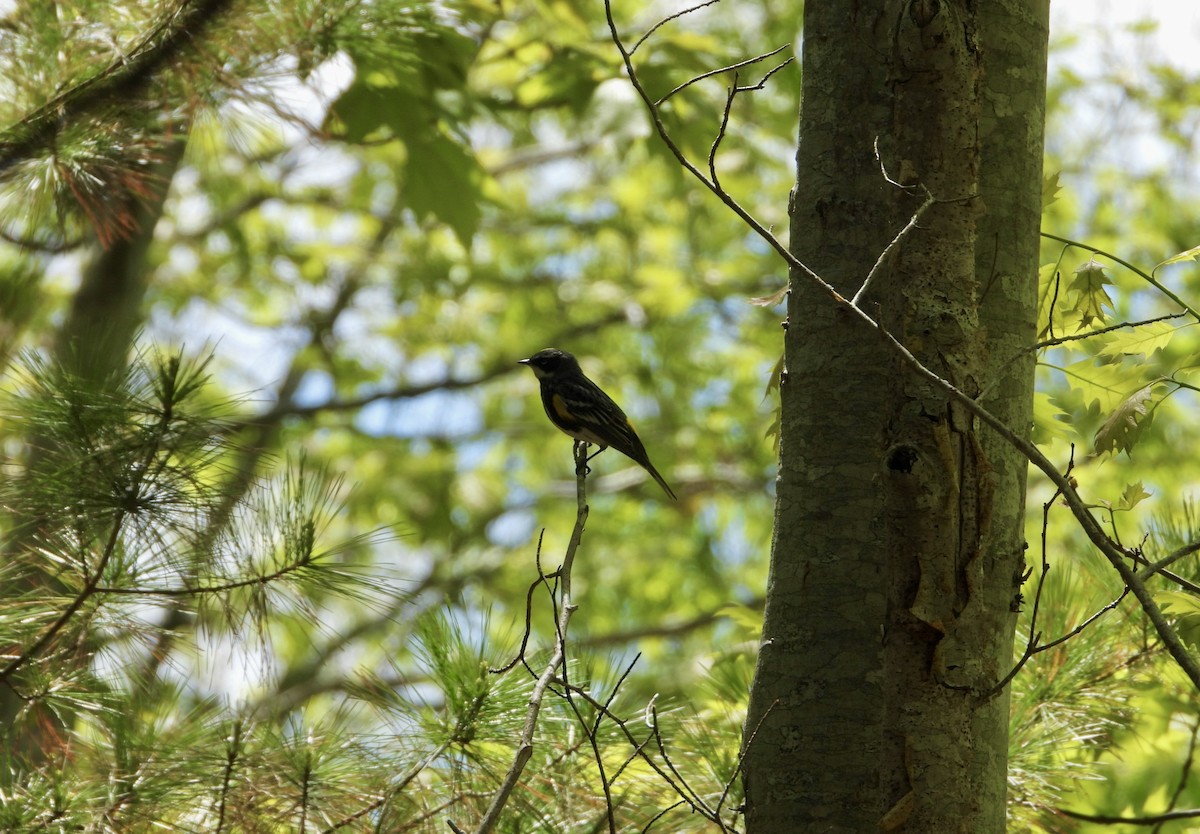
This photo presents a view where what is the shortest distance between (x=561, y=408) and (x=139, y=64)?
7.18ft

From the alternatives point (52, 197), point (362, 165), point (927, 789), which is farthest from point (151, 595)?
point (362, 165)

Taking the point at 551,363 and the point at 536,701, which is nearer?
the point at 536,701

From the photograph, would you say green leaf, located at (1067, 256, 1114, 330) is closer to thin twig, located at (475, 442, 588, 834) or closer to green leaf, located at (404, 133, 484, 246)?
thin twig, located at (475, 442, 588, 834)

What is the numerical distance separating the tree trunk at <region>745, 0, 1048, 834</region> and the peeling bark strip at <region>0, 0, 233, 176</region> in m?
2.06

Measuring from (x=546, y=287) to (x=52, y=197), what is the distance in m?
7.36

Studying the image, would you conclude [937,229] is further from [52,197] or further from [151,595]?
[52,197]

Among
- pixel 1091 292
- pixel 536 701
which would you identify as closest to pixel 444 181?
pixel 1091 292

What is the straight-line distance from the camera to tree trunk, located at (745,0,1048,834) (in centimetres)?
168

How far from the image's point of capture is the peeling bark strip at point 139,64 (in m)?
3.06

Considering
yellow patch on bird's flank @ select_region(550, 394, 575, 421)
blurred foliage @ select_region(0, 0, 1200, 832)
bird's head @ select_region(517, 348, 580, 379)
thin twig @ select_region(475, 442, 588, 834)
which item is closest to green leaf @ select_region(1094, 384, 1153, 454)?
blurred foliage @ select_region(0, 0, 1200, 832)

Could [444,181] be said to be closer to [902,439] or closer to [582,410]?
[582,410]

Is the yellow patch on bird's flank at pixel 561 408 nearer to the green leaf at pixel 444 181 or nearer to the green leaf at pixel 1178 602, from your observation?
the green leaf at pixel 444 181

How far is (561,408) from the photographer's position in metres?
4.62

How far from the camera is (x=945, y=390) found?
1.48 m
